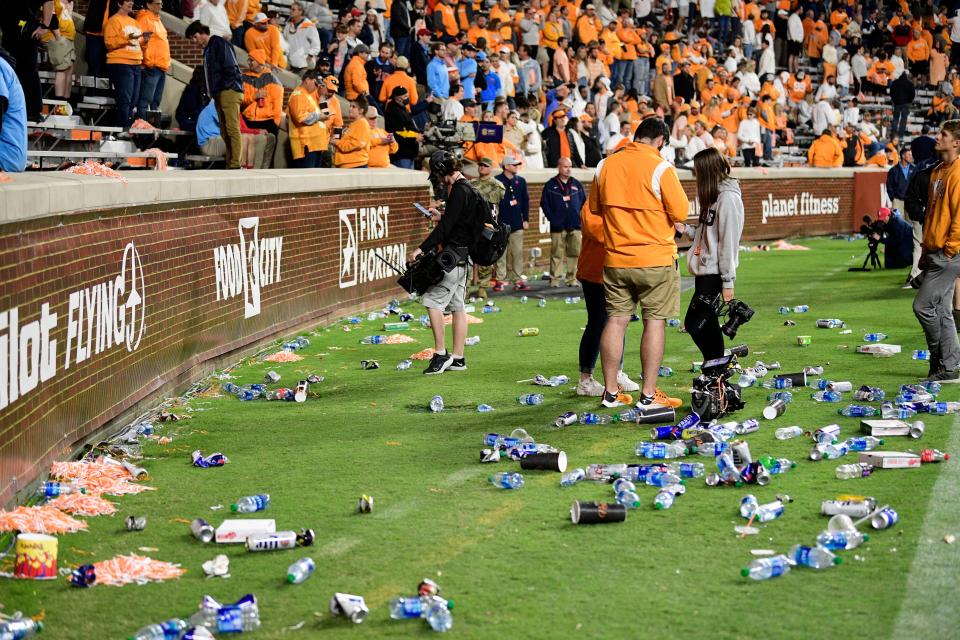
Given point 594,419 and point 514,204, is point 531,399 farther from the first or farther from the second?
point 514,204

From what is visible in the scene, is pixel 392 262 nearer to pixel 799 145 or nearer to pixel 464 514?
pixel 464 514

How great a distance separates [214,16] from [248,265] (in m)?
8.03

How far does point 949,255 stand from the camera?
11.0 metres

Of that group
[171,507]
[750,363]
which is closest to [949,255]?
[750,363]

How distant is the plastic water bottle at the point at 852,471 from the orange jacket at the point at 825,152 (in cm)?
2996

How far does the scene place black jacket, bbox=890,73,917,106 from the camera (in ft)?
138

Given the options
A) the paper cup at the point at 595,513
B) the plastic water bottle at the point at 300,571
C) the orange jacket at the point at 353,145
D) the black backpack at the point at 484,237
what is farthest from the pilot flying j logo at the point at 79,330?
the orange jacket at the point at 353,145

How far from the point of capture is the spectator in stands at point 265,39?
2086 cm

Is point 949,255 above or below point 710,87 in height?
below

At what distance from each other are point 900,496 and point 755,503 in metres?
0.94

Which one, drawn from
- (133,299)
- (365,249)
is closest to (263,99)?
(365,249)

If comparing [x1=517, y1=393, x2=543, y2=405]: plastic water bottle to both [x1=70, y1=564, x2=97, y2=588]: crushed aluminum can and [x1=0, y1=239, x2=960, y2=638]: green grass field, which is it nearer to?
[x1=0, y1=239, x2=960, y2=638]: green grass field

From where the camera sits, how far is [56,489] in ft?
25.5

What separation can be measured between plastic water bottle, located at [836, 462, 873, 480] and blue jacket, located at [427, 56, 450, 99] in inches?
699
